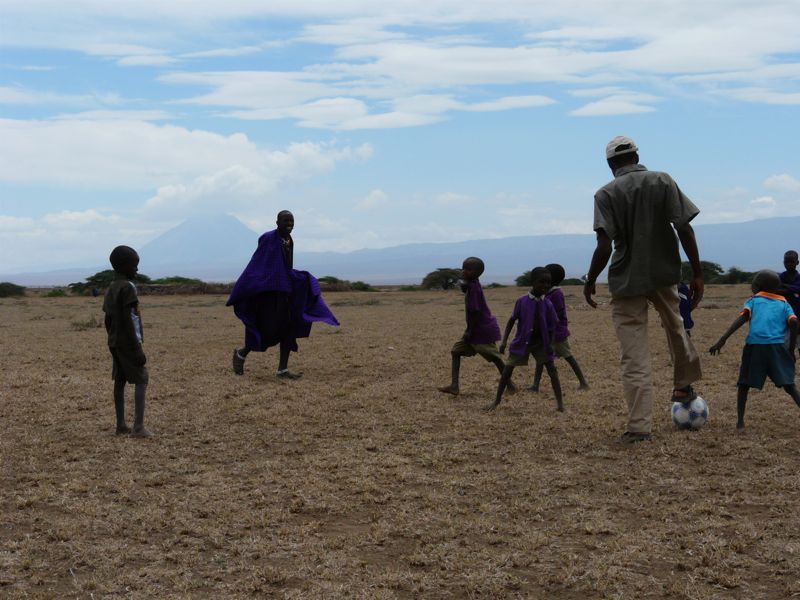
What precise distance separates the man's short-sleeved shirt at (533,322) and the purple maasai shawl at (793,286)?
335 cm

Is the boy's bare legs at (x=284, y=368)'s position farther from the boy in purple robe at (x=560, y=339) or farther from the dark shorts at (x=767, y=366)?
the dark shorts at (x=767, y=366)

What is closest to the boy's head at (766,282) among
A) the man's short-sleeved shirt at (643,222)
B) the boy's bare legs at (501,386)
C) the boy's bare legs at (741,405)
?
the boy's bare legs at (741,405)

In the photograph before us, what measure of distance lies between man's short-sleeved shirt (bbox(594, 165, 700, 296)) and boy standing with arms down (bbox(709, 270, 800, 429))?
2.92 feet

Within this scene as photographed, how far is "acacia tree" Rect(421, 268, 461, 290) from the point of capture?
45094mm

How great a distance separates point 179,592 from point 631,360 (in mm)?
4086

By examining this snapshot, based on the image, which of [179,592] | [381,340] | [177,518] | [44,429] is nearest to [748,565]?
[179,592]

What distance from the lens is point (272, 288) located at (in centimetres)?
1106

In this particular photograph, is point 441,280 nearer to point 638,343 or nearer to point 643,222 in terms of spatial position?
point 638,343

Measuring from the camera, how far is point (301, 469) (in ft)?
21.2

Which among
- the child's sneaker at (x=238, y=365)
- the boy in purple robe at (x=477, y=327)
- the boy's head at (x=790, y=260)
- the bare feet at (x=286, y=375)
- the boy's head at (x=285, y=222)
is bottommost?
the bare feet at (x=286, y=375)

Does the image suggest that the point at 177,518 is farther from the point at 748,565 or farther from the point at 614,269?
the point at 614,269

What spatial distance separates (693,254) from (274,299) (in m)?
5.78

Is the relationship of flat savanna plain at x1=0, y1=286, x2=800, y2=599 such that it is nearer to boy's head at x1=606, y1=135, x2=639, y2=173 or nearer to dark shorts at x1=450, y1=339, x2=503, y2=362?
dark shorts at x1=450, y1=339, x2=503, y2=362

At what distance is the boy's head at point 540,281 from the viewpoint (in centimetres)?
860
